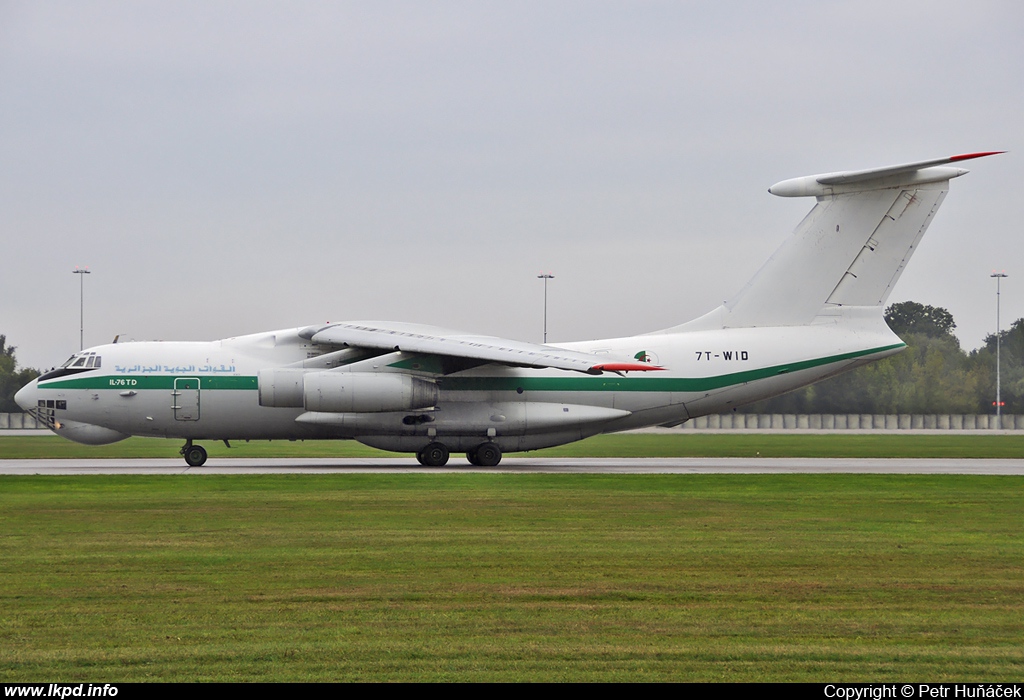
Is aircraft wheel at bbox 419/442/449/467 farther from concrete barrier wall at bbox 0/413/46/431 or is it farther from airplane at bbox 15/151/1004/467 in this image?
concrete barrier wall at bbox 0/413/46/431

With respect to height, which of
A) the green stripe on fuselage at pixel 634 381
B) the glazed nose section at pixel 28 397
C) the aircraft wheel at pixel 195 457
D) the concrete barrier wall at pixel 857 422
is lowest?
the concrete barrier wall at pixel 857 422

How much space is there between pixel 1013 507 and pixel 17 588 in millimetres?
14061

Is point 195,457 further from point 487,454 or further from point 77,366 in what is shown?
point 487,454

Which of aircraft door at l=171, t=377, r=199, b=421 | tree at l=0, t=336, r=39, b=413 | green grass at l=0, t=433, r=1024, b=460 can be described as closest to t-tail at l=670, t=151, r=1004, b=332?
green grass at l=0, t=433, r=1024, b=460

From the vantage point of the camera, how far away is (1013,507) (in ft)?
56.5

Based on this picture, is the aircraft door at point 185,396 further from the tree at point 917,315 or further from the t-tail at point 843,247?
the tree at point 917,315

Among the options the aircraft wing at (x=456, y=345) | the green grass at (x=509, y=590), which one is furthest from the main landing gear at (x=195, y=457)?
the green grass at (x=509, y=590)

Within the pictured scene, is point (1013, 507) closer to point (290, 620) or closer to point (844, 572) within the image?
point (844, 572)

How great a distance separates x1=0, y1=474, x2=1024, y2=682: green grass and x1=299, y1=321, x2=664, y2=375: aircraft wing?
7.42m

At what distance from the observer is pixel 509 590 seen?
9750 mm

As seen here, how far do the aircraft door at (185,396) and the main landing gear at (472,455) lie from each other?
5699 mm

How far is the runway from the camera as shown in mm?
25797

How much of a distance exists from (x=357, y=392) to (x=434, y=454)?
2923 mm

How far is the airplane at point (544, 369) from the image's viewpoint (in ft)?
92.1
